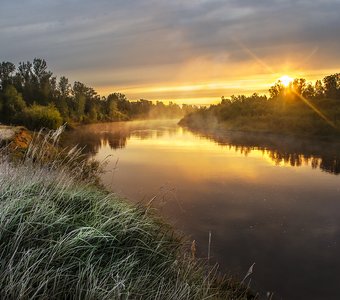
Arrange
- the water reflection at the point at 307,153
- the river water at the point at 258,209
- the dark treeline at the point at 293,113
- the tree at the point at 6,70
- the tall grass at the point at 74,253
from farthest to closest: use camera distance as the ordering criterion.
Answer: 1. the tree at the point at 6,70
2. the dark treeline at the point at 293,113
3. the water reflection at the point at 307,153
4. the river water at the point at 258,209
5. the tall grass at the point at 74,253

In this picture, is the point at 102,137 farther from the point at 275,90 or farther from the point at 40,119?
the point at 275,90

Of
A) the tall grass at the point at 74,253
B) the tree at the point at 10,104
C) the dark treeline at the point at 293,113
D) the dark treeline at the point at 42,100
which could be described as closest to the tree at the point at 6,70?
the dark treeline at the point at 42,100

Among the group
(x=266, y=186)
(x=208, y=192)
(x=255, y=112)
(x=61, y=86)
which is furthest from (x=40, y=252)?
(x=61, y=86)

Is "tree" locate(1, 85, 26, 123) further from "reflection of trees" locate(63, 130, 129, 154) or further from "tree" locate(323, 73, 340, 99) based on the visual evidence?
"tree" locate(323, 73, 340, 99)

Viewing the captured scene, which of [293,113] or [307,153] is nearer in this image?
[307,153]

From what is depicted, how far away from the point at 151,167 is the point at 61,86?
386ft

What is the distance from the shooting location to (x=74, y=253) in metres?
5.22

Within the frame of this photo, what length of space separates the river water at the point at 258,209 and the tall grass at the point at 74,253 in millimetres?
1658

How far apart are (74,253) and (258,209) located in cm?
1196

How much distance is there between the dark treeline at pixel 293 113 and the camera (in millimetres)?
54494

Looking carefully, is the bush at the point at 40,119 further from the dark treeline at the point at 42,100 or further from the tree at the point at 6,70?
the tree at the point at 6,70

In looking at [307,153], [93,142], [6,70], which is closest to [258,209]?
[307,153]

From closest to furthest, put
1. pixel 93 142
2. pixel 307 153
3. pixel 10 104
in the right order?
pixel 307 153 → pixel 93 142 → pixel 10 104

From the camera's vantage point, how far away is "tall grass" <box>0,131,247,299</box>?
4441 millimetres
